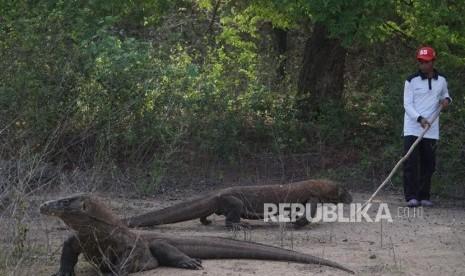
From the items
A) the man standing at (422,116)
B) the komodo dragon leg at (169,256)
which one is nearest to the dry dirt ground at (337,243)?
the komodo dragon leg at (169,256)

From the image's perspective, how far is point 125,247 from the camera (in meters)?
6.76

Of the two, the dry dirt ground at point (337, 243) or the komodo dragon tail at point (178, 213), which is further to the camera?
the komodo dragon tail at point (178, 213)

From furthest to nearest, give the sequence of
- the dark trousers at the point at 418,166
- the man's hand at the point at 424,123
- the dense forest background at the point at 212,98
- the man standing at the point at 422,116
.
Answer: the dense forest background at the point at 212,98, the dark trousers at the point at 418,166, the man standing at the point at 422,116, the man's hand at the point at 424,123

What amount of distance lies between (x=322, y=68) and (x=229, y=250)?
293 inches

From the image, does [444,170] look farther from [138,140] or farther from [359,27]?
[138,140]

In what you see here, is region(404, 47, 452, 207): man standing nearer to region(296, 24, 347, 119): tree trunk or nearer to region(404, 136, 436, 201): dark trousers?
region(404, 136, 436, 201): dark trousers

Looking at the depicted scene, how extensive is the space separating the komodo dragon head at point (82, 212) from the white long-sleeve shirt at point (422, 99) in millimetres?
4456

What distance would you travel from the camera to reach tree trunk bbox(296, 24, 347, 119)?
46.2 ft

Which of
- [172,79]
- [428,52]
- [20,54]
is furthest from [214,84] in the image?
[428,52]

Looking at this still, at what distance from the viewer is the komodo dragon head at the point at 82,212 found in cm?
623

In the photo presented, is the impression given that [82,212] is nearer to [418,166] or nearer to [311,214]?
[311,214]

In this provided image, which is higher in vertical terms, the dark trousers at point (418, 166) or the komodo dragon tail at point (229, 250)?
the dark trousers at point (418, 166)

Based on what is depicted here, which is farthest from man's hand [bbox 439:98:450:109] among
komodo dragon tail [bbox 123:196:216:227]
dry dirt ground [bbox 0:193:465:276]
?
komodo dragon tail [bbox 123:196:216:227]

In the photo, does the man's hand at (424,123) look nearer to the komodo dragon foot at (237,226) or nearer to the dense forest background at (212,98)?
the dense forest background at (212,98)
